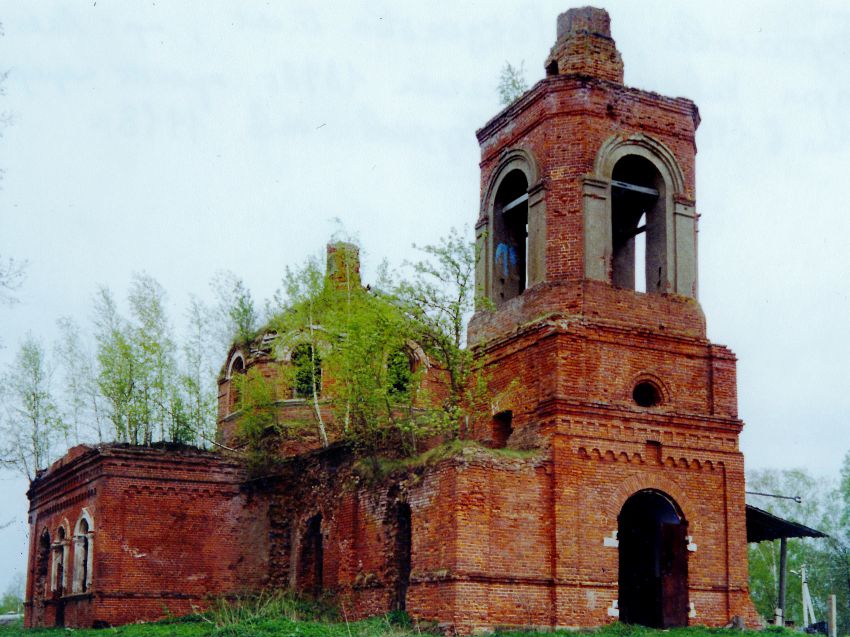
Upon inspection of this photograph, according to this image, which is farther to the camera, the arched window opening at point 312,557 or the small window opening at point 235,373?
the small window opening at point 235,373

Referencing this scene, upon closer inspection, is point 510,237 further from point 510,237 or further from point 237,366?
point 237,366

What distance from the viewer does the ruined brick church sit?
1705cm

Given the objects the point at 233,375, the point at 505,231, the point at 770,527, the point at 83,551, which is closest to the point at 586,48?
the point at 505,231

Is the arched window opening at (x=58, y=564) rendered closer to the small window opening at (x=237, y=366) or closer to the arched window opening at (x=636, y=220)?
the small window opening at (x=237, y=366)

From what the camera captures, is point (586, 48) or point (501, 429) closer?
point (501, 429)

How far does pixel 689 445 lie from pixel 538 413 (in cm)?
273

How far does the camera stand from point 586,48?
65.3ft

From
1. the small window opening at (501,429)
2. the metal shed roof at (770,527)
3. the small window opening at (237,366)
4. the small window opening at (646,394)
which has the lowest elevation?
the metal shed roof at (770,527)

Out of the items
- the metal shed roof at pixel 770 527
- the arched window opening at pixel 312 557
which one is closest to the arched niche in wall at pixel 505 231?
the arched window opening at pixel 312 557

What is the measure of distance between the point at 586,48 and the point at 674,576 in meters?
9.35

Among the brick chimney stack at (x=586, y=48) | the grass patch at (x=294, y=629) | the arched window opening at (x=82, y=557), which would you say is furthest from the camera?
the arched window opening at (x=82, y=557)

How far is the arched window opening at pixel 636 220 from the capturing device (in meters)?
19.9

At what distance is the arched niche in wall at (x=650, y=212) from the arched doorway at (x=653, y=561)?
A: 3.86 metres

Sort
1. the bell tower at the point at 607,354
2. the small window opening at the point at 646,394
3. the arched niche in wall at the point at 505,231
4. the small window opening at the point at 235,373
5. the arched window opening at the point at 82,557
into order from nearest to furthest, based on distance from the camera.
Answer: the bell tower at the point at 607,354, the small window opening at the point at 646,394, the arched niche in wall at the point at 505,231, the arched window opening at the point at 82,557, the small window opening at the point at 235,373
